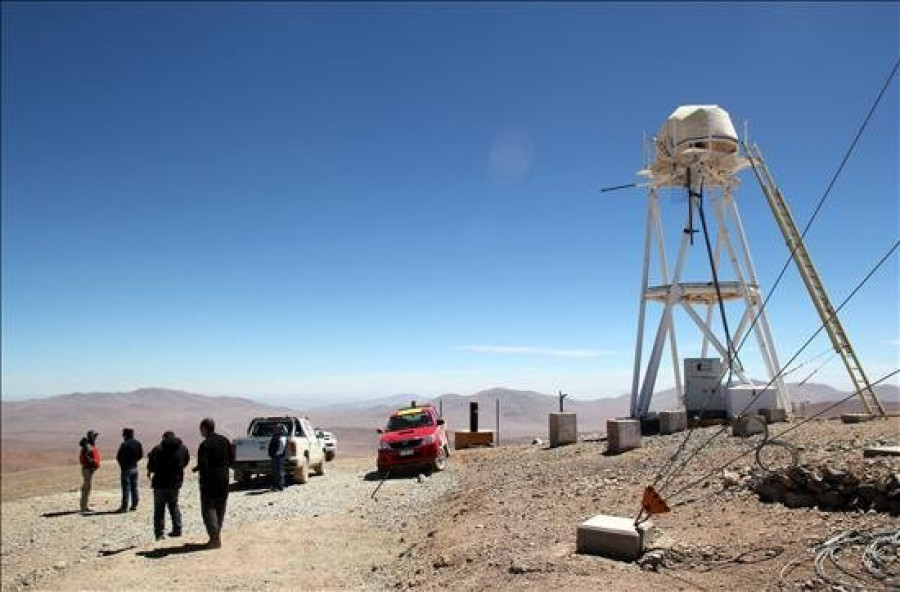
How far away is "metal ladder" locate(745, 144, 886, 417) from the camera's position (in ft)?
70.4

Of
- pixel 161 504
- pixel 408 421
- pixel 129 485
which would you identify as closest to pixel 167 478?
pixel 161 504

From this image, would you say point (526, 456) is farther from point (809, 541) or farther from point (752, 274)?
point (809, 541)

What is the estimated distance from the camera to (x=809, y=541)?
26.9ft

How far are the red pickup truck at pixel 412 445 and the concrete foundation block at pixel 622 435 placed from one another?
5279mm

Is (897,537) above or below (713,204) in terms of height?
below

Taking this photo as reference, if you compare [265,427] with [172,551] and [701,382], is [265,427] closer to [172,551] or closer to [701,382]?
[172,551]

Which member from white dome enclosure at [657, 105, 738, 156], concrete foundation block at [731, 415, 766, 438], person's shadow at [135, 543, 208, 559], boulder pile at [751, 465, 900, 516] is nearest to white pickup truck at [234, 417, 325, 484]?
person's shadow at [135, 543, 208, 559]

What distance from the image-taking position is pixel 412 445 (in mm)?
20531

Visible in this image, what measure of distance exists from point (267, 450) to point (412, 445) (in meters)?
4.29

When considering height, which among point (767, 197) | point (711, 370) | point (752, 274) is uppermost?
point (767, 197)

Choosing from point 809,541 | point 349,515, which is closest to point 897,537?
point 809,541

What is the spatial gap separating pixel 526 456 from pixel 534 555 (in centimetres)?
1292

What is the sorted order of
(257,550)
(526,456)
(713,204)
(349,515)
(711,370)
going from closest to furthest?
1. (257,550)
2. (349,515)
3. (526,456)
4. (711,370)
5. (713,204)

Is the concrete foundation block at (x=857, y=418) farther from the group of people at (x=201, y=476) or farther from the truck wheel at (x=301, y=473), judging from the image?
the group of people at (x=201, y=476)
